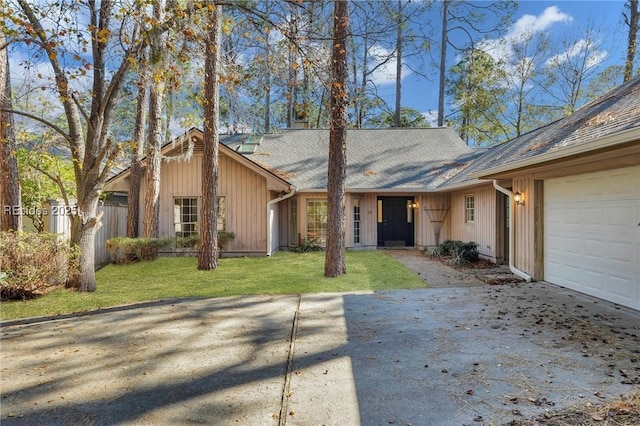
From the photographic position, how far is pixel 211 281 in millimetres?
7746

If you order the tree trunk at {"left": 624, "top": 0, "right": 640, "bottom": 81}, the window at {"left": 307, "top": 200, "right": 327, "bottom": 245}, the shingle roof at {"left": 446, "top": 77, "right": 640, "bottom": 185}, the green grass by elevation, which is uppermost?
the tree trunk at {"left": 624, "top": 0, "right": 640, "bottom": 81}

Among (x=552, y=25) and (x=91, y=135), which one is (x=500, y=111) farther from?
(x=91, y=135)

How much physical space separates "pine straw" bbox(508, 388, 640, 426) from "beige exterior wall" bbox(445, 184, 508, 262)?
7.53 meters

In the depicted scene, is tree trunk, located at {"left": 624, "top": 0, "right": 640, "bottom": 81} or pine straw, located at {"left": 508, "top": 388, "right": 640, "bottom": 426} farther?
tree trunk, located at {"left": 624, "top": 0, "right": 640, "bottom": 81}

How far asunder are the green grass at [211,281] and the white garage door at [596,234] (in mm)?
2656

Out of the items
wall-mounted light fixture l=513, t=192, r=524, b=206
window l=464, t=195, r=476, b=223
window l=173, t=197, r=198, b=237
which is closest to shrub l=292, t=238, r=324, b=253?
window l=173, t=197, r=198, b=237

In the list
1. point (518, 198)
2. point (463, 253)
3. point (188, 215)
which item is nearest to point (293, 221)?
point (188, 215)

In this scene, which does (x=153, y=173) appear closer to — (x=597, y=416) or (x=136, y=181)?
(x=136, y=181)

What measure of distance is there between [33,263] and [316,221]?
8269 millimetres

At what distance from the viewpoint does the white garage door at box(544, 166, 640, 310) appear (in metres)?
5.27

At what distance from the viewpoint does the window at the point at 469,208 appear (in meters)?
11.3

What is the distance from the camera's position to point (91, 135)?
6.48 m

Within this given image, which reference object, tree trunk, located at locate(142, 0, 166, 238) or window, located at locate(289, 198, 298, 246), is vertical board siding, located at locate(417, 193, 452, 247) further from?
tree trunk, located at locate(142, 0, 166, 238)

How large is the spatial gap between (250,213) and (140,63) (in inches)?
250
